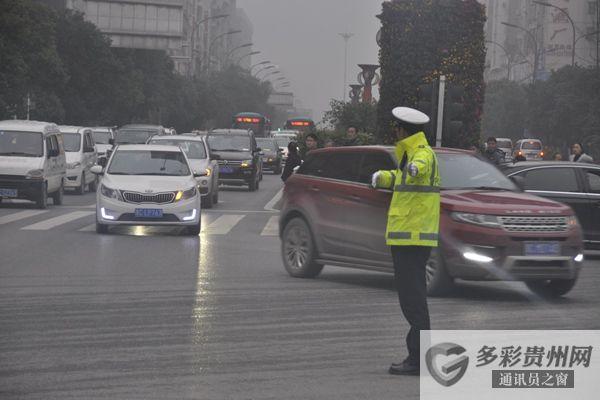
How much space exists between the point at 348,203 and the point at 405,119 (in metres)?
6.57

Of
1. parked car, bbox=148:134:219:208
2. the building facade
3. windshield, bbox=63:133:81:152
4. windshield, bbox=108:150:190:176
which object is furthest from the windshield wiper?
the building facade

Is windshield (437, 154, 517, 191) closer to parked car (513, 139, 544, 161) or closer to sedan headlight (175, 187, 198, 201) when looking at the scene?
sedan headlight (175, 187, 198, 201)

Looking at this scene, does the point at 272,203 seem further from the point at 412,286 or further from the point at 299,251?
the point at 412,286

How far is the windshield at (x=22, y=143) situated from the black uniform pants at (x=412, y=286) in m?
22.4

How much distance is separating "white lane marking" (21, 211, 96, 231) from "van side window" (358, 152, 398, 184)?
368 inches

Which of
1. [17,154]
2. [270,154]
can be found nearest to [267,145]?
[270,154]

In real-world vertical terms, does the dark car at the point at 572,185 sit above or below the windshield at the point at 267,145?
above

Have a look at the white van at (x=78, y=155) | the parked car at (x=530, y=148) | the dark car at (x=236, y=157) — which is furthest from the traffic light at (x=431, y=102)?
the parked car at (x=530, y=148)

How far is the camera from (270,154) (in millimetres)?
61625

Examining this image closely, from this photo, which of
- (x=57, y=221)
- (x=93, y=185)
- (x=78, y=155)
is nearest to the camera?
(x=57, y=221)

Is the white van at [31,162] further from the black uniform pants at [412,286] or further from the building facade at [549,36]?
the building facade at [549,36]

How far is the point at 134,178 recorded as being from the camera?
78.1ft

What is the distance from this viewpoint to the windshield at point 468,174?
1538 centimetres

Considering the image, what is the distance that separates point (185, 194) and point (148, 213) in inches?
33.4
